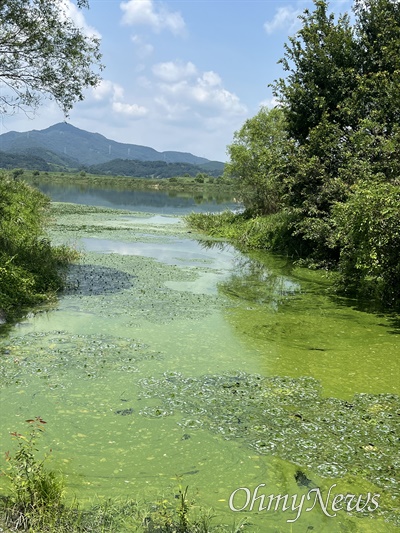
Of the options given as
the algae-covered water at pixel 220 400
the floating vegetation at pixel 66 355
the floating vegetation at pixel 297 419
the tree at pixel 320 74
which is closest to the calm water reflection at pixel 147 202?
the tree at pixel 320 74

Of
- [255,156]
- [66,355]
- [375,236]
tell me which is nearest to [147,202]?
[255,156]

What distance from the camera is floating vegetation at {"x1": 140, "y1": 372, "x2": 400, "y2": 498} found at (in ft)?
17.1

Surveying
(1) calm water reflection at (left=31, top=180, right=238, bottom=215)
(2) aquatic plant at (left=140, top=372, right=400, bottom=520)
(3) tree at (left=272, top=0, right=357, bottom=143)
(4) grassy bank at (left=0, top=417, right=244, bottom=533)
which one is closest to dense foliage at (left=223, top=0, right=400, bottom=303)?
(3) tree at (left=272, top=0, right=357, bottom=143)

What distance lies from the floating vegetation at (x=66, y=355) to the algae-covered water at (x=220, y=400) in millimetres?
33

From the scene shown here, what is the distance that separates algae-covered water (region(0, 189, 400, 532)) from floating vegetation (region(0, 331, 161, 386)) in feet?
0.11

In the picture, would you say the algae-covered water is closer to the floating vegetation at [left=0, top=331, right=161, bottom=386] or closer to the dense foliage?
the floating vegetation at [left=0, top=331, right=161, bottom=386]

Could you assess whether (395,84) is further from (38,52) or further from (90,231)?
(90,231)

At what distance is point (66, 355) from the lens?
8.18m

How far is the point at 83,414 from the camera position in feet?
19.8

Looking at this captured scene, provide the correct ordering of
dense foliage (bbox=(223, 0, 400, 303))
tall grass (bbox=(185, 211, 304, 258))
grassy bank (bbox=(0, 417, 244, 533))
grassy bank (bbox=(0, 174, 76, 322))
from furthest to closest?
tall grass (bbox=(185, 211, 304, 258)) < dense foliage (bbox=(223, 0, 400, 303)) < grassy bank (bbox=(0, 174, 76, 322)) < grassy bank (bbox=(0, 417, 244, 533))

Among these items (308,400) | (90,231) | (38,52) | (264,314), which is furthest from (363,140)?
(90,231)

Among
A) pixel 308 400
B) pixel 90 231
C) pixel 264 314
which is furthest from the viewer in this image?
pixel 90 231

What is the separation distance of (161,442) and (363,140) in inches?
575

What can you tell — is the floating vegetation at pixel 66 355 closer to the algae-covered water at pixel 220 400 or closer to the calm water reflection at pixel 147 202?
the algae-covered water at pixel 220 400
